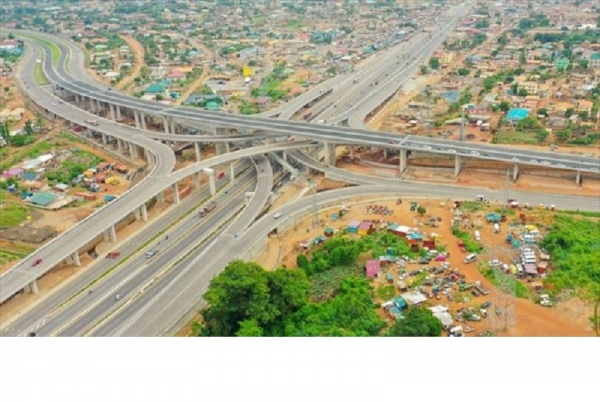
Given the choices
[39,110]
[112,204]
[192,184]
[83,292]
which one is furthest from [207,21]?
[83,292]

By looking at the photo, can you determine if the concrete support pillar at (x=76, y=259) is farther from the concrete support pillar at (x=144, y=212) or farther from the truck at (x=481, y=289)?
the truck at (x=481, y=289)

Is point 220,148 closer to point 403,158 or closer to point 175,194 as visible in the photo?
point 175,194

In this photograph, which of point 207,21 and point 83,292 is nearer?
point 83,292

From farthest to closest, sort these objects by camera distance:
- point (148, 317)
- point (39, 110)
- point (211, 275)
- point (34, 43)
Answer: point (34, 43)
point (39, 110)
point (211, 275)
point (148, 317)

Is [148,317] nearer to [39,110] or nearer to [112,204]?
[112,204]

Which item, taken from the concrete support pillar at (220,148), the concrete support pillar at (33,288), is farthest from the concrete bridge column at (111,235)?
the concrete support pillar at (220,148)

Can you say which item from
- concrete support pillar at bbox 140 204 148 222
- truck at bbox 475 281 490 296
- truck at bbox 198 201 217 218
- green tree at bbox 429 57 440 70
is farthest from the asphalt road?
green tree at bbox 429 57 440 70
